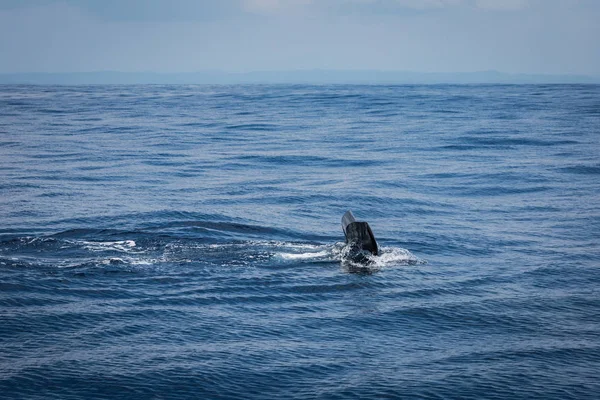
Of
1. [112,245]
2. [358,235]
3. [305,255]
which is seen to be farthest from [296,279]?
[112,245]

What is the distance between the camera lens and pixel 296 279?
1759cm

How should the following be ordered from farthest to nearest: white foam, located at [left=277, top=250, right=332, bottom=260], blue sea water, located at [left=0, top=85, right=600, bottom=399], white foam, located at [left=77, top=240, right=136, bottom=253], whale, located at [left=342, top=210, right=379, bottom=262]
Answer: white foam, located at [left=77, top=240, right=136, bottom=253] → white foam, located at [left=277, top=250, right=332, bottom=260] → whale, located at [left=342, top=210, right=379, bottom=262] → blue sea water, located at [left=0, top=85, right=600, bottom=399]

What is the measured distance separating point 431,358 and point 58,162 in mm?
Result: 30961

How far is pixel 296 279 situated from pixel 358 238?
2425mm

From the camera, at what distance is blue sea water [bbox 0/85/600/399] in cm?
1230

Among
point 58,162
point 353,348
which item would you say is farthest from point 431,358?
point 58,162

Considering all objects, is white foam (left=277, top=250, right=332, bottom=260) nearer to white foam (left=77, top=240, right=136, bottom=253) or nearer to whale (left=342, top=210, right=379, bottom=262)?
whale (left=342, top=210, right=379, bottom=262)

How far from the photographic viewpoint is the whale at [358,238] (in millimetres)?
19125

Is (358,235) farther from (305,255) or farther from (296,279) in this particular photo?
(296,279)

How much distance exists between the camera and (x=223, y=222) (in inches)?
941

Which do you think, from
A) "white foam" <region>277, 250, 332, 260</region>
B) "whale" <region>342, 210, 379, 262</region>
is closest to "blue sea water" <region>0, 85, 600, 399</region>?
"white foam" <region>277, 250, 332, 260</region>

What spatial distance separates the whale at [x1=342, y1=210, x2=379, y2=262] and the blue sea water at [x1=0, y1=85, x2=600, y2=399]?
0.36 m

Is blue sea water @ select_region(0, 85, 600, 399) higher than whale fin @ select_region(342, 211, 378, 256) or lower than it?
lower

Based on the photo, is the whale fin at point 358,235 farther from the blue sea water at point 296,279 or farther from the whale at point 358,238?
the blue sea water at point 296,279
